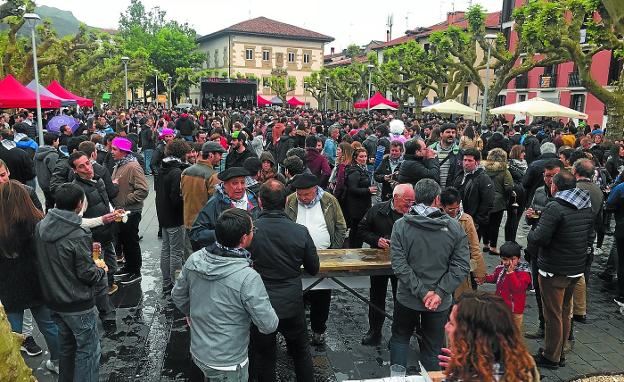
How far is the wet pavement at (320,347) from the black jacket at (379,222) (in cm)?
117

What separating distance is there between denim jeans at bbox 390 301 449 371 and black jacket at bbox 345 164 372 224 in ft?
8.19

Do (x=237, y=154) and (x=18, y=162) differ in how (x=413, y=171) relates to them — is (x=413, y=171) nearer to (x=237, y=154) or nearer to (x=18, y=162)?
(x=237, y=154)

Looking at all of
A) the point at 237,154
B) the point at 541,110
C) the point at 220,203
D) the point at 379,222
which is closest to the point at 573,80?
the point at 541,110

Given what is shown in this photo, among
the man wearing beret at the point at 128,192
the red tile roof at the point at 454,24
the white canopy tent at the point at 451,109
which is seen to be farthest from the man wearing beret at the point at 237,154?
the red tile roof at the point at 454,24

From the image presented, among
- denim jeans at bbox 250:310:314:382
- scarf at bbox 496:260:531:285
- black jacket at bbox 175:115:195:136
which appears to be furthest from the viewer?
black jacket at bbox 175:115:195:136

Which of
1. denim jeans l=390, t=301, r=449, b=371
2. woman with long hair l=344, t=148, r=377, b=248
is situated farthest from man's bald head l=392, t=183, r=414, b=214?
woman with long hair l=344, t=148, r=377, b=248

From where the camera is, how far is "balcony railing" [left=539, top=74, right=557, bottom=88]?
36188 mm

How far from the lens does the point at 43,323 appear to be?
4.09 metres

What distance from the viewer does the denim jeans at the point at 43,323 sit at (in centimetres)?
402

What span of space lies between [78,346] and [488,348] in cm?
302

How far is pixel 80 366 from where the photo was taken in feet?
11.9

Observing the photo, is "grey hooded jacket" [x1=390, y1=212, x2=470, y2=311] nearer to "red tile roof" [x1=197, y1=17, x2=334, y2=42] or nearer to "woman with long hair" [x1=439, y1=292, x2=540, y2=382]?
"woman with long hair" [x1=439, y1=292, x2=540, y2=382]

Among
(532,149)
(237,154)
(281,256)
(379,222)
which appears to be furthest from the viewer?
(532,149)

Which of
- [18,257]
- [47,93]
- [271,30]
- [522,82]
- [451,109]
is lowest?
[18,257]
